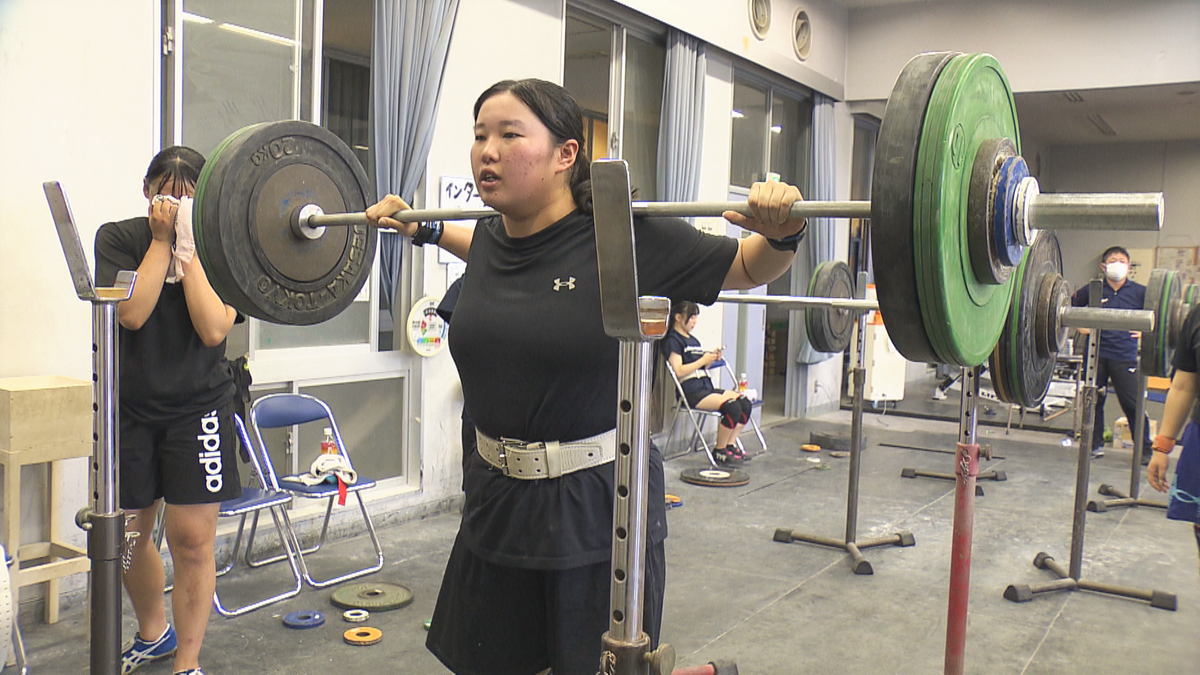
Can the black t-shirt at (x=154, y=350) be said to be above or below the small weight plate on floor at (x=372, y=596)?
above

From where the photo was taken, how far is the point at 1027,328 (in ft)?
8.55

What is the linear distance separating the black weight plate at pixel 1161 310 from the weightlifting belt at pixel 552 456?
3.05m

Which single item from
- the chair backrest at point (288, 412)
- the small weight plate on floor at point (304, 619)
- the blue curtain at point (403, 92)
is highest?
the blue curtain at point (403, 92)

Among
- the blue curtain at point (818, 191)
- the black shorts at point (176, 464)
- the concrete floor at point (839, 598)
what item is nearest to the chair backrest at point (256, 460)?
the concrete floor at point (839, 598)

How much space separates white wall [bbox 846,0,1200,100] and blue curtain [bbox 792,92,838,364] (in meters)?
0.64

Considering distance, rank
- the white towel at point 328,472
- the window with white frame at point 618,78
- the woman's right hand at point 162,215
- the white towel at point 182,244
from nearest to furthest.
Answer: the woman's right hand at point 162,215
the white towel at point 182,244
the white towel at point 328,472
the window with white frame at point 618,78

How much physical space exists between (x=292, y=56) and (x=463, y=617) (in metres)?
2.82

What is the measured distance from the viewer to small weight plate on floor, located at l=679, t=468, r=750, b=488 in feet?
17.5

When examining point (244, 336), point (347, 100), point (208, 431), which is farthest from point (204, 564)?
point (347, 100)

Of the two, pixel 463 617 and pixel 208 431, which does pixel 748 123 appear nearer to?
pixel 208 431

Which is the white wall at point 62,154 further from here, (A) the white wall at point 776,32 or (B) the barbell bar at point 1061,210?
(A) the white wall at point 776,32

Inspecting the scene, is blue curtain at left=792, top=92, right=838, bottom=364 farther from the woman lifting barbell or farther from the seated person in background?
the woman lifting barbell

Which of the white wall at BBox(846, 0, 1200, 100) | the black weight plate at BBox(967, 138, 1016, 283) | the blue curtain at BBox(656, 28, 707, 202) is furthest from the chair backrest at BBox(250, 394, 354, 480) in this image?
the white wall at BBox(846, 0, 1200, 100)

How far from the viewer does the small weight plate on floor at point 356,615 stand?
310 centimetres
